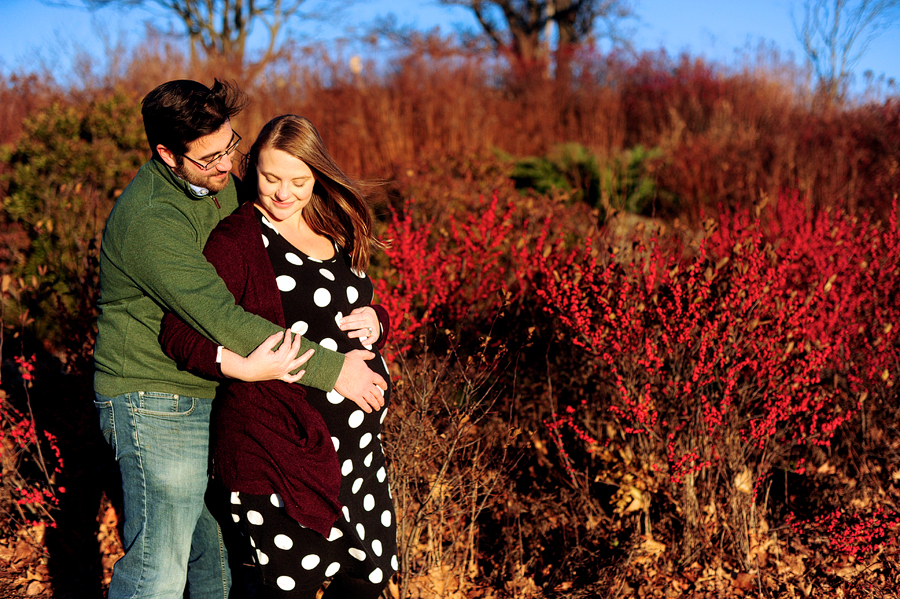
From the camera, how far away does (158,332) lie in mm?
1705

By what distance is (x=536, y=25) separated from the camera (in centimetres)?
1953

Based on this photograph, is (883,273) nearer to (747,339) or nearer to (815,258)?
(815,258)

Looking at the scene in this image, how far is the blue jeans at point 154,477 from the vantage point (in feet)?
5.66

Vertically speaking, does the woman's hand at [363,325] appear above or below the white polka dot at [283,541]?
above

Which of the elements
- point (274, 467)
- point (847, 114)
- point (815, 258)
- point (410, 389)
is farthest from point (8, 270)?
point (847, 114)

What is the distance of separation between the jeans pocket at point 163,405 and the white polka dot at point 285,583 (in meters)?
0.52

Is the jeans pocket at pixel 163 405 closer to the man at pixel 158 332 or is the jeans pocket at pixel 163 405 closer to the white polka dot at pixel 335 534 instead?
the man at pixel 158 332

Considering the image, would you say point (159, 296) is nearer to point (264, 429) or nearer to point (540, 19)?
point (264, 429)

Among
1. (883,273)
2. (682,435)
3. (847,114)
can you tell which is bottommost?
(682,435)

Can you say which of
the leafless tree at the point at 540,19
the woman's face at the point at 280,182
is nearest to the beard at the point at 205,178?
the woman's face at the point at 280,182

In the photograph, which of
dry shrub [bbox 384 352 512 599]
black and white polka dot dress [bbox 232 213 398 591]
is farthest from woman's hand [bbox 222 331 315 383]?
dry shrub [bbox 384 352 512 599]

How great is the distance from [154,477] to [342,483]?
50 cm

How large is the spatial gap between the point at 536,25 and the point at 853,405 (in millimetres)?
18739

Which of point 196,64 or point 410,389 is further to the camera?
point 196,64
